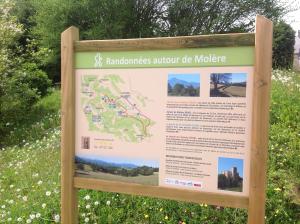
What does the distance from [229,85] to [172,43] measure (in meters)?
0.56

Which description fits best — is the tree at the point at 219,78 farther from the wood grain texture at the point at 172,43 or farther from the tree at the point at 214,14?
the tree at the point at 214,14

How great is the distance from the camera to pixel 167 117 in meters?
3.65

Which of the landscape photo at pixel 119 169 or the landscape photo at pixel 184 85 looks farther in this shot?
the landscape photo at pixel 119 169

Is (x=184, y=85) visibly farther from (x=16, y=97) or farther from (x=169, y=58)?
(x=16, y=97)

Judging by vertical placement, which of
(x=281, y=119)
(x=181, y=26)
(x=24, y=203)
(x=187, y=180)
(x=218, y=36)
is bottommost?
(x=24, y=203)

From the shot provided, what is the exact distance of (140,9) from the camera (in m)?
15.3

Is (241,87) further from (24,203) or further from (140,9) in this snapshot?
(140,9)

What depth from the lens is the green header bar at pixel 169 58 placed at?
3410 millimetres

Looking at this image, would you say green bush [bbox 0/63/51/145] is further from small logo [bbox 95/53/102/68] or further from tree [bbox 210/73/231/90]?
tree [bbox 210/73/231/90]

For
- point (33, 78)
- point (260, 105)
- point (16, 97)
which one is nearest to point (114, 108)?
point (260, 105)

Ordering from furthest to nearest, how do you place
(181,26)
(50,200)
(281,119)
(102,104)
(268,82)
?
(181,26)
(281,119)
(50,200)
(102,104)
(268,82)

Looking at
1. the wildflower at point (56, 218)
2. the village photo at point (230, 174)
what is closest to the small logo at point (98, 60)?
the village photo at point (230, 174)

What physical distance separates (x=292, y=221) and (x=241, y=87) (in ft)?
6.16

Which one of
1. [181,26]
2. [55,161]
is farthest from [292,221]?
[181,26]
